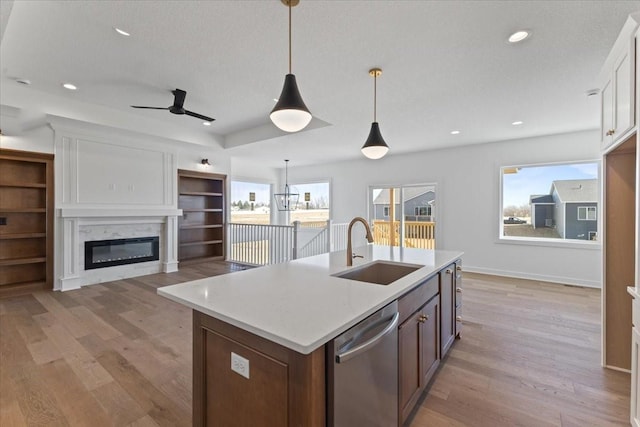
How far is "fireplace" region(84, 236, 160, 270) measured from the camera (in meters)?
4.83

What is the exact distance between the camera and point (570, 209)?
5.03m

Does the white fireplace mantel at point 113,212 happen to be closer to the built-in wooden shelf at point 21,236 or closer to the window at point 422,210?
the built-in wooden shelf at point 21,236

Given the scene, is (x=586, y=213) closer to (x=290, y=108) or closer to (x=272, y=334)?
(x=290, y=108)

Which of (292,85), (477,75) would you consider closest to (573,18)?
(477,75)

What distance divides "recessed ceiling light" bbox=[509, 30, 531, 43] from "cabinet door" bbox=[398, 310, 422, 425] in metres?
2.28

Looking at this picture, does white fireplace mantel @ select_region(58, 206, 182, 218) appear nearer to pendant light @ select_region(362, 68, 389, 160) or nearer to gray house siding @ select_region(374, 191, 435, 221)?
pendant light @ select_region(362, 68, 389, 160)

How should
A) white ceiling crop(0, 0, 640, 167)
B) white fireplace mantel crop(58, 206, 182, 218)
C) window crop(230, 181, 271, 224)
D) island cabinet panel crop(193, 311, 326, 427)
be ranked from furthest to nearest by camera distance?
1. window crop(230, 181, 271, 224)
2. white fireplace mantel crop(58, 206, 182, 218)
3. white ceiling crop(0, 0, 640, 167)
4. island cabinet panel crop(193, 311, 326, 427)

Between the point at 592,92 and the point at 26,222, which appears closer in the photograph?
the point at 592,92

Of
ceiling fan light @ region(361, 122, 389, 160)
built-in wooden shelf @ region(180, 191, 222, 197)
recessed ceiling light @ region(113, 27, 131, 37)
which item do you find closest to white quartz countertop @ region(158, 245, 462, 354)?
ceiling fan light @ region(361, 122, 389, 160)

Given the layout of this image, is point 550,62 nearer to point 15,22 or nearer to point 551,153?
point 551,153

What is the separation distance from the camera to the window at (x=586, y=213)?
485cm

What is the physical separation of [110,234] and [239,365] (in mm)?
5178

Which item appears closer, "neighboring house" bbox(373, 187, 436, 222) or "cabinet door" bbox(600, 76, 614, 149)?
"cabinet door" bbox(600, 76, 614, 149)

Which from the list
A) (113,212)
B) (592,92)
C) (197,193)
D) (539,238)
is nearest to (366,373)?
(592,92)
